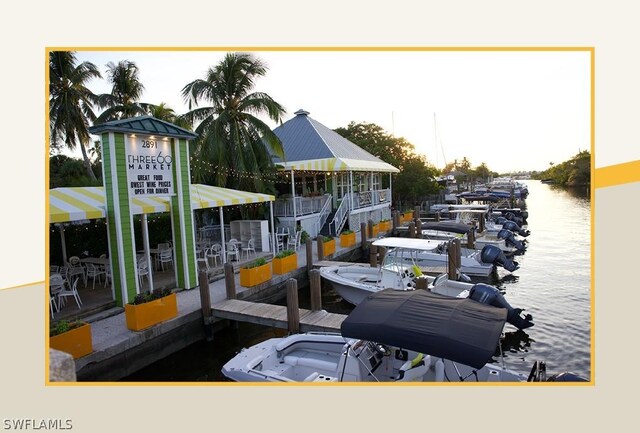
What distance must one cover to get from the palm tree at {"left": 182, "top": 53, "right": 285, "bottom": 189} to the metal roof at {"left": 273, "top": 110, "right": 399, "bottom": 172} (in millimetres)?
1558

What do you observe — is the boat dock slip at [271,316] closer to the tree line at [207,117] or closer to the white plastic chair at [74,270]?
the white plastic chair at [74,270]

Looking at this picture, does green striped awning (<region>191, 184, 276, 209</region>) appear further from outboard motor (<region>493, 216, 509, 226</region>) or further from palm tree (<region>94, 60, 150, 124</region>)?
outboard motor (<region>493, 216, 509, 226</region>)

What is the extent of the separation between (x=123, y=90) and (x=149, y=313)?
77.5 ft

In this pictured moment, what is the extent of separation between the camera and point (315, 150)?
2336 centimetres

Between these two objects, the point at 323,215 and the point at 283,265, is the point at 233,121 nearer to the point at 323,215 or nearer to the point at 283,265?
the point at 323,215

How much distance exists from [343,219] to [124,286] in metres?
14.1

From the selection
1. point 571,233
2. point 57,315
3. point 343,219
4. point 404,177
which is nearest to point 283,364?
point 57,315

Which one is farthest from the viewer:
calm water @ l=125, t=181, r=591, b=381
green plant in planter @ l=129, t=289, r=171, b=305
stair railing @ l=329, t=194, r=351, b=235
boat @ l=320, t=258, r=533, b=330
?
stair railing @ l=329, t=194, r=351, b=235

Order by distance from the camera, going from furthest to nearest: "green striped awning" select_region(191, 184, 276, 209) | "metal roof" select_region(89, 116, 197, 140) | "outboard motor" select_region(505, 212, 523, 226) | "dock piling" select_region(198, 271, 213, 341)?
"outboard motor" select_region(505, 212, 523, 226) → "green striped awning" select_region(191, 184, 276, 209) → "dock piling" select_region(198, 271, 213, 341) → "metal roof" select_region(89, 116, 197, 140)

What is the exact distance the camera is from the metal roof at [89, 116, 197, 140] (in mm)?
9898

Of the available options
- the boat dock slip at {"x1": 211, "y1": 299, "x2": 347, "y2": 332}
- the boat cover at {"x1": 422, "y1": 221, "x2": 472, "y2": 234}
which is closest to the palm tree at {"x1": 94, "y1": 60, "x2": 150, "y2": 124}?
the boat cover at {"x1": 422, "y1": 221, "x2": 472, "y2": 234}

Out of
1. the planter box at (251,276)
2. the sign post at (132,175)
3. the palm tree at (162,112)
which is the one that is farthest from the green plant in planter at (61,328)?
the palm tree at (162,112)
